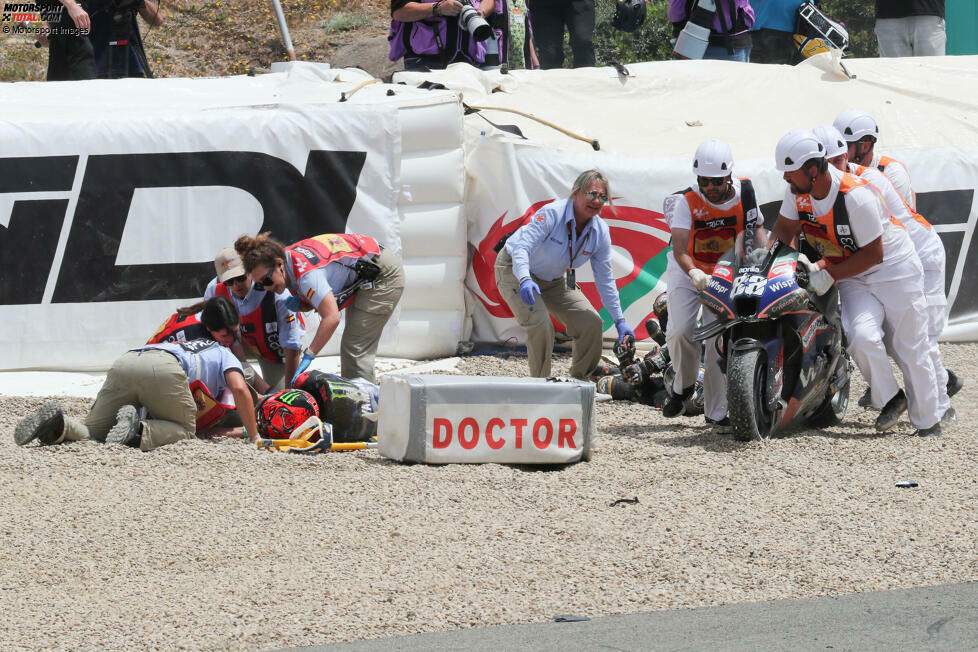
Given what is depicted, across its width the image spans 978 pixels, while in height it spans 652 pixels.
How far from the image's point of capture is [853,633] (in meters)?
3.71

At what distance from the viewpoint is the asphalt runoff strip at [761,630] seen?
144 inches

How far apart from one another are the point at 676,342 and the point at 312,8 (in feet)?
45.0

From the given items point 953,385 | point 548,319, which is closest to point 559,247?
point 548,319

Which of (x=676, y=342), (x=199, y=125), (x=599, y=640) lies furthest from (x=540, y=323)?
(x=599, y=640)

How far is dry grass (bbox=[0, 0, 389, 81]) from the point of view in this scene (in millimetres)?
16938

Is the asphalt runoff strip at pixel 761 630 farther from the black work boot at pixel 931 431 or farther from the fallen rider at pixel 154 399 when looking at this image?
the fallen rider at pixel 154 399

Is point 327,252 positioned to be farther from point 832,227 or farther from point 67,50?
point 67,50

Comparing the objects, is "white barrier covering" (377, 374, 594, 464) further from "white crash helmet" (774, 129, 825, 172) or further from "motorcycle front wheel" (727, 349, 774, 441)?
"white crash helmet" (774, 129, 825, 172)

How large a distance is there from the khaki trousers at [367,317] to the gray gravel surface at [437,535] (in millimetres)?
1425

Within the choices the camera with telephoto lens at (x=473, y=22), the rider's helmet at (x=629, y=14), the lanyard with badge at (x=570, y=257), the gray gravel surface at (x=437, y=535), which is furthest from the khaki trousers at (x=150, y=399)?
the rider's helmet at (x=629, y=14)

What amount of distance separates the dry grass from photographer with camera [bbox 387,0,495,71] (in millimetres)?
5815

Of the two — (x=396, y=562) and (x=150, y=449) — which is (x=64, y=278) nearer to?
(x=150, y=449)

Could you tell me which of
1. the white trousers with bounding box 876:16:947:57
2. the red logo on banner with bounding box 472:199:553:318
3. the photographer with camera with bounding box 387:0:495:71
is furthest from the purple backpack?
the white trousers with bounding box 876:16:947:57

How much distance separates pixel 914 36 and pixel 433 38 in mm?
5213
